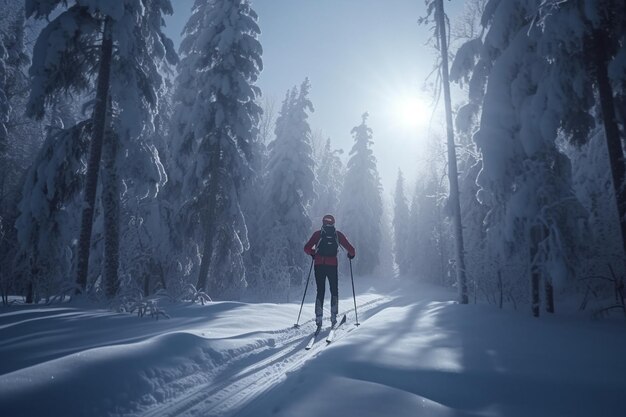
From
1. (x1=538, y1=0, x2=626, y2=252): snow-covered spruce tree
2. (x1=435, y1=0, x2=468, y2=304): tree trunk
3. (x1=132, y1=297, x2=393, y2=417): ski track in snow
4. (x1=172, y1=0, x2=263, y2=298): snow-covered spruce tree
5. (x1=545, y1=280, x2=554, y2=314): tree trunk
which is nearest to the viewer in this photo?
(x1=132, y1=297, x2=393, y2=417): ski track in snow

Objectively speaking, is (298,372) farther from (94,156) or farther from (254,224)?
(254,224)

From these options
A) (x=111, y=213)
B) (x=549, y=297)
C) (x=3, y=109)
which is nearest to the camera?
(x=549, y=297)

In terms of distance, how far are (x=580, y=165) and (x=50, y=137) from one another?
74.7ft

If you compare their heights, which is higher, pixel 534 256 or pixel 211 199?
pixel 211 199

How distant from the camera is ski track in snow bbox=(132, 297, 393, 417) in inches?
131

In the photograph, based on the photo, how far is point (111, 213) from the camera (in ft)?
34.9

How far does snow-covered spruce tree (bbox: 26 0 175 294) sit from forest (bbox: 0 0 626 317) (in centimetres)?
5

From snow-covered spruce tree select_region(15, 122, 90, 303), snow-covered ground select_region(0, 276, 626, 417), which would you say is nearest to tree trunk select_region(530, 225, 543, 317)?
snow-covered ground select_region(0, 276, 626, 417)

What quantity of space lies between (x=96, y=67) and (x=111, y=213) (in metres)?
4.83

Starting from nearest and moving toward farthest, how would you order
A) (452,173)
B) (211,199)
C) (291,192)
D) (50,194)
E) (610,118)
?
(610,118) < (50,194) < (452,173) < (211,199) < (291,192)

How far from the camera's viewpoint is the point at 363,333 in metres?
6.10

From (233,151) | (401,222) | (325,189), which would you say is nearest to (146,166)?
(233,151)

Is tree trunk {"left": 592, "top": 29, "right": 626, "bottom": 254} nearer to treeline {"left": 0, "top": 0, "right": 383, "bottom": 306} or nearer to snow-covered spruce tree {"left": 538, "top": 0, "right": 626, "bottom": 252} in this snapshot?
snow-covered spruce tree {"left": 538, "top": 0, "right": 626, "bottom": 252}

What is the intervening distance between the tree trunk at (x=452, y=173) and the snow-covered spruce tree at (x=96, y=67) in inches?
444
